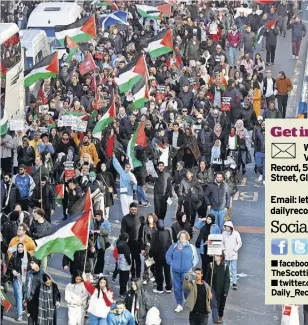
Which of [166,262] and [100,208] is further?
[100,208]

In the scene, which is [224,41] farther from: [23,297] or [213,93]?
[23,297]

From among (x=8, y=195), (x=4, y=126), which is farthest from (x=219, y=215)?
Result: (x=4, y=126)

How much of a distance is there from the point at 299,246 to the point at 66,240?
763 centimetres

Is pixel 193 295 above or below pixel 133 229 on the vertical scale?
above

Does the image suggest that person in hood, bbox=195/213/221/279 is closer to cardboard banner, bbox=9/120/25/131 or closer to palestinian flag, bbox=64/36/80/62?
cardboard banner, bbox=9/120/25/131

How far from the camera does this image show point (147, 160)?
80.5 ft

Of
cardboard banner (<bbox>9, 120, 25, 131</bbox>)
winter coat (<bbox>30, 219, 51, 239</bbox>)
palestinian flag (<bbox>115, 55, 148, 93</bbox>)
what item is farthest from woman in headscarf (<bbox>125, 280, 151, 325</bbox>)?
palestinian flag (<bbox>115, 55, 148, 93</bbox>)

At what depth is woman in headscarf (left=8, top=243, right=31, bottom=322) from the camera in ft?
60.3

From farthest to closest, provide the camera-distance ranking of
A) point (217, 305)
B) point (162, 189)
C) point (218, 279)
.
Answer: point (162, 189), point (217, 305), point (218, 279)

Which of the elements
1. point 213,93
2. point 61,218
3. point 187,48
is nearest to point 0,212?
point 61,218

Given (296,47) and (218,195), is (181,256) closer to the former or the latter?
(218,195)

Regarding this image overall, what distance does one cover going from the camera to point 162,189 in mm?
22578

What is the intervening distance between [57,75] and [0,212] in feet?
33.2

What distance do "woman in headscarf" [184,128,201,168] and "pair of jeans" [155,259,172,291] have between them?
4.99m
